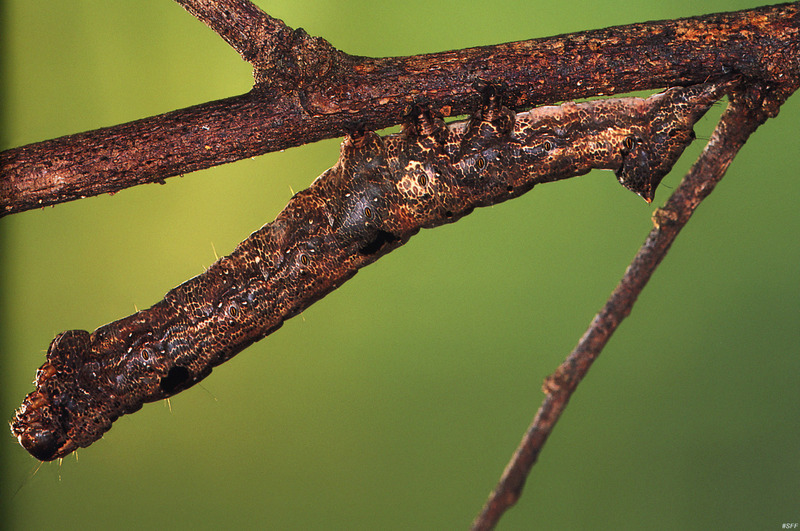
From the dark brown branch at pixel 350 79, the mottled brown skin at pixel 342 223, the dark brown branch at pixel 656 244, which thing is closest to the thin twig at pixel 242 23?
the dark brown branch at pixel 350 79

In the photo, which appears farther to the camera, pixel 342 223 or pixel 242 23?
pixel 342 223

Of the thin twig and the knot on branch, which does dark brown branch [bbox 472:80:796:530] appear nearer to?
the knot on branch

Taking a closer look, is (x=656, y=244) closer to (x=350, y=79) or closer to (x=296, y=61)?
(x=350, y=79)

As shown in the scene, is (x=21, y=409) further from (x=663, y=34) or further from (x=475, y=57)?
(x=663, y=34)

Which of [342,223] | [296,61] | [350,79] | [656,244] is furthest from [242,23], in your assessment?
[656,244]

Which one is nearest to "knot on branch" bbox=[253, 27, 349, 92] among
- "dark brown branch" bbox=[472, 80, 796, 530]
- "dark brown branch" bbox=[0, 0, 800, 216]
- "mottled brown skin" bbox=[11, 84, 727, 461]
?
"dark brown branch" bbox=[0, 0, 800, 216]

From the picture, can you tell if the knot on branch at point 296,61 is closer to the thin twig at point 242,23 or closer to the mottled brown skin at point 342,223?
the thin twig at point 242,23
